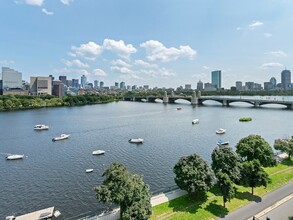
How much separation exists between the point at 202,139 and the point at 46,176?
40.9m

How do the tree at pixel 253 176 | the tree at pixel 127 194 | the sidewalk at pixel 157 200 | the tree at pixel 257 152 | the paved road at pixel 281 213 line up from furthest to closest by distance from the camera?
the tree at pixel 257 152, the tree at pixel 253 176, the sidewalk at pixel 157 200, the paved road at pixel 281 213, the tree at pixel 127 194

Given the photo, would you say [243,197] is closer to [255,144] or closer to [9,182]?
[255,144]

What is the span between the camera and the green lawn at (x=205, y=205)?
2605cm

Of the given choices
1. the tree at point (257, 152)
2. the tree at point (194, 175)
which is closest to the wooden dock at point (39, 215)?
the tree at point (194, 175)

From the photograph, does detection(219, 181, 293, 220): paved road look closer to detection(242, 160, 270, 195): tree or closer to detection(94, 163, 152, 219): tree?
detection(242, 160, 270, 195): tree

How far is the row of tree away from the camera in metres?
23.8

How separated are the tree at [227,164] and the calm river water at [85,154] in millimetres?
8495

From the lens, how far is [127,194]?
934 inches

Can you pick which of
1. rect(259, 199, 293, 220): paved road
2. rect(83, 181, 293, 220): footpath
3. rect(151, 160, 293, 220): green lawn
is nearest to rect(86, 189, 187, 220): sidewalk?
rect(83, 181, 293, 220): footpath

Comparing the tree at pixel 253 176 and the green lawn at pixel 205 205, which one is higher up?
the tree at pixel 253 176

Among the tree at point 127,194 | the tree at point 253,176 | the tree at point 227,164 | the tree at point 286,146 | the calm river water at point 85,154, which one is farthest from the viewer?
the tree at point 286,146

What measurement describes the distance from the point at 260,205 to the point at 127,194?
48.7 feet

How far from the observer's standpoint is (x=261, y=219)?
2512cm

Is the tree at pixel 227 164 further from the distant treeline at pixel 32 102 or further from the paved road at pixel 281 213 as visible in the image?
the distant treeline at pixel 32 102
